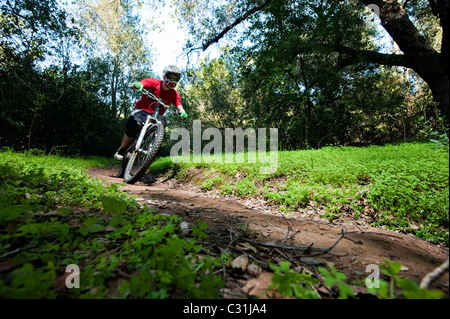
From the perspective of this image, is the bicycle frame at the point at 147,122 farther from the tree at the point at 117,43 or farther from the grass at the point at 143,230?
the tree at the point at 117,43

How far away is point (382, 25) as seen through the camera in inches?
279

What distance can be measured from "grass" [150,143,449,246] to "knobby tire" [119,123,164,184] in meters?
1.41

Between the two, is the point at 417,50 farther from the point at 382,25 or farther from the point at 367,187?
the point at 367,187

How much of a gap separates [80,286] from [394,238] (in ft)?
9.32

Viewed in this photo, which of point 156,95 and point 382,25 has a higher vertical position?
point 382,25

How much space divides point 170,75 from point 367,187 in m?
4.68

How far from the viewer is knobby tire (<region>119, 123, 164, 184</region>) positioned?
3.96 meters

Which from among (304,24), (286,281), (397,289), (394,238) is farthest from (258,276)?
(304,24)

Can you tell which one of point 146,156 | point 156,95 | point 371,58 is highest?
point 371,58

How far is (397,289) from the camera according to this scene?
1.10 m

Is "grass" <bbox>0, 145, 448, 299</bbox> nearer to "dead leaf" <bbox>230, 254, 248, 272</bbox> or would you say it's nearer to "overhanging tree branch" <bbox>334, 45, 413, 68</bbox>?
"dead leaf" <bbox>230, 254, 248, 272</bbox>

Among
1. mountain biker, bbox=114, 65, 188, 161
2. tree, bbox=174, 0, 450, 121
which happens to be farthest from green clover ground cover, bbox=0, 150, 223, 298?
tree, bbox=174, 0, 450, 121

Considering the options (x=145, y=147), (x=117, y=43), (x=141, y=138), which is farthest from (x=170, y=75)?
(x=117, y=43)

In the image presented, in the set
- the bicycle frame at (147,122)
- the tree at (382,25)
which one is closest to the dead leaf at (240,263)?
the bicycle frame at (147,122)
